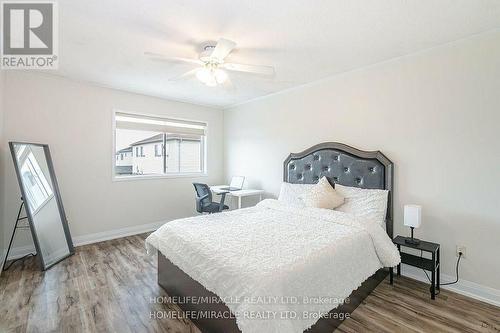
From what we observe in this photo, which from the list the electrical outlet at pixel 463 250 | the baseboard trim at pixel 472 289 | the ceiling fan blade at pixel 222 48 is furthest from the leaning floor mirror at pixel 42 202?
the electrical outlet at pixel 463 250

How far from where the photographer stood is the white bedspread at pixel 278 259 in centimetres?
143

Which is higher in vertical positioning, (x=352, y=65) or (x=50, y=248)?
(x=352, y=65)

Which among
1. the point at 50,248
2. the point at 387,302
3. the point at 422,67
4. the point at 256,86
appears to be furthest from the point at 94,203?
the point at 422,67

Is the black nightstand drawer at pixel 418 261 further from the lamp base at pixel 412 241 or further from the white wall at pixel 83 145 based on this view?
the white wall at pixel 83 145

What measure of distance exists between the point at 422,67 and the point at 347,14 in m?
1.31

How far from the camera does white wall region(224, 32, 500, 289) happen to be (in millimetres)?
2262

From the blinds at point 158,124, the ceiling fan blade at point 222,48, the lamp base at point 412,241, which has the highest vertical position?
the ceiling fan blade at point 222,48

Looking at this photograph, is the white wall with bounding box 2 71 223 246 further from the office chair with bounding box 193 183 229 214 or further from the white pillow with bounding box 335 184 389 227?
the white pillow with bounding box 335 184 389 227

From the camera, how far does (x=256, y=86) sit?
3.91 metres

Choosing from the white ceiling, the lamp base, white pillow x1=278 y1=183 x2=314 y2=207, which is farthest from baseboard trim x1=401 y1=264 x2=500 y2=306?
the white ceiling

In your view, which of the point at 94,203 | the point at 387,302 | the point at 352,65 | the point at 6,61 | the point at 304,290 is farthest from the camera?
the point at 94,203

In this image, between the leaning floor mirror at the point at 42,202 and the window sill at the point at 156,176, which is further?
the window sill at the point at 156,176

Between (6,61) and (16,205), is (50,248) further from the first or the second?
(6,61)

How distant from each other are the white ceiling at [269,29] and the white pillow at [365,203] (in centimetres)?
160
